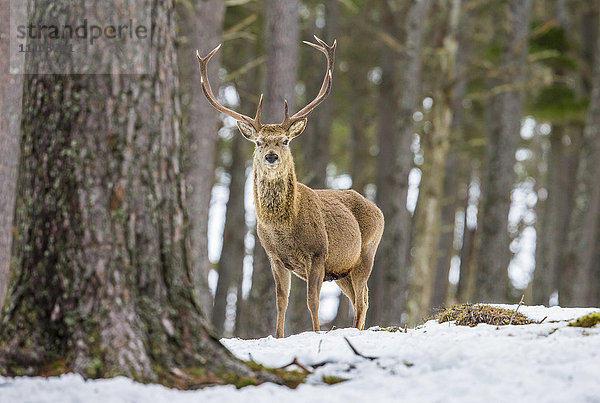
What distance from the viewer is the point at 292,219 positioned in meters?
7.63

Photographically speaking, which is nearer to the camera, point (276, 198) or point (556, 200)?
point (276, 198)

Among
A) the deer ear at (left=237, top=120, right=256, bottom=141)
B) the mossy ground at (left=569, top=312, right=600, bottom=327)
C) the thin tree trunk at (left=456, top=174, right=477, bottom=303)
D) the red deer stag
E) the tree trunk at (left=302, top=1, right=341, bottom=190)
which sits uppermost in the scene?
the tree trunk at (left=302, top=1, right=341, bottom=190)

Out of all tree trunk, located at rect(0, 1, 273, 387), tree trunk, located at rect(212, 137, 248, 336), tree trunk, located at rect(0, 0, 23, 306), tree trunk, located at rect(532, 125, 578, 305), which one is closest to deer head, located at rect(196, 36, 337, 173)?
tree trunk, located at rect(0, 0, 23, 306)

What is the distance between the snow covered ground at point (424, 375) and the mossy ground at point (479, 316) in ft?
3.52

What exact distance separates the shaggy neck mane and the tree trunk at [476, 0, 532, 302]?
907 cm

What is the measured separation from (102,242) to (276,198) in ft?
10.5

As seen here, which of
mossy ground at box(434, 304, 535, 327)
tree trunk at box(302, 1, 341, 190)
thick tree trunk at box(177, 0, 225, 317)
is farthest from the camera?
tree trunk at box(302, 1, 341, 190)

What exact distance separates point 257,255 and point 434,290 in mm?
12972

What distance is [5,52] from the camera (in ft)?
25.4

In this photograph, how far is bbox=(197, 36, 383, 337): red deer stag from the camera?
7.60 m

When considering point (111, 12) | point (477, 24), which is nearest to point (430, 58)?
point (477, 24)

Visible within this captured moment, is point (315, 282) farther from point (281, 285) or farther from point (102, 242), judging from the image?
point (102, 242)

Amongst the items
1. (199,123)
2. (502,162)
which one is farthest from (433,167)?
(199,123)

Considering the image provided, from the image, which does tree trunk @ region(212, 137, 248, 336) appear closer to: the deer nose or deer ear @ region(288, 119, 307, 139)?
deer ear @ region(288, 119, 307, 139)
